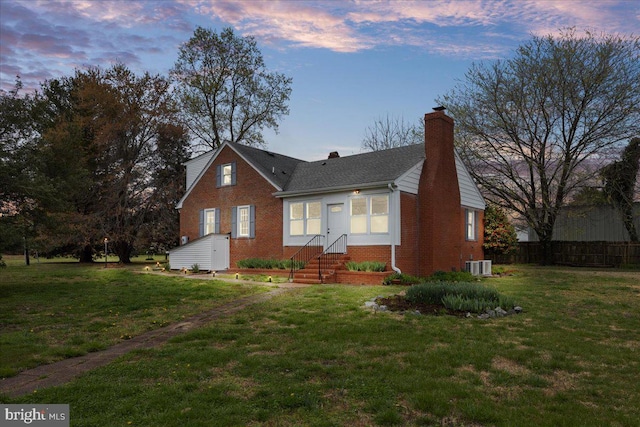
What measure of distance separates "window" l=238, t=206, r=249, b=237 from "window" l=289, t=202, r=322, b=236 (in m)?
2.89

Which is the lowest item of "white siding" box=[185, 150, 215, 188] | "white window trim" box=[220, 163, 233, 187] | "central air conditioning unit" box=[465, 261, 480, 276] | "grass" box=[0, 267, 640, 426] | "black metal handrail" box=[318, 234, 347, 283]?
"grass" box=[0, 267, 640, 426]

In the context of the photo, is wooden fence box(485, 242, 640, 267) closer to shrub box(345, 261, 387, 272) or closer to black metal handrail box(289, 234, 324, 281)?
black metal handrail box(289, 234, 324, 281)

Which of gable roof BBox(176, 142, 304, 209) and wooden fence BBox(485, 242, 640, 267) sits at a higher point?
gable roof BBox(176, 142, 304, 209)

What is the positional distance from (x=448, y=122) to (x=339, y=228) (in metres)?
6.45

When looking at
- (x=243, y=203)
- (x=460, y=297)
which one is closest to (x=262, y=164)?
(x=243, y=203)

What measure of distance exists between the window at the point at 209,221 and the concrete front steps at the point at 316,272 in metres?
7.56

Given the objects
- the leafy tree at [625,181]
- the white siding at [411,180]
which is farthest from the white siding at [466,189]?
the leafy tree at [625,181]

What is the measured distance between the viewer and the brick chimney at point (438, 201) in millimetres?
17438

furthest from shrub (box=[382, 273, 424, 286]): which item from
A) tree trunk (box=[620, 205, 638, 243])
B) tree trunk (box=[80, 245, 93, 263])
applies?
tree trunk (box=[80, 245, 93, 263])

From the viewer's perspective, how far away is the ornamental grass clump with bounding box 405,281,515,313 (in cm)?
943

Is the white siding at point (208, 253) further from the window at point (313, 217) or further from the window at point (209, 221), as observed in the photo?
the window at point (313, 217)

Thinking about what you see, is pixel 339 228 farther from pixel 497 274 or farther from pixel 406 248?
pixel 497 274

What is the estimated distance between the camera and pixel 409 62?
18.0 meters

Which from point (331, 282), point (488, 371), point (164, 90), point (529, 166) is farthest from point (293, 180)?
point (164, 90)
